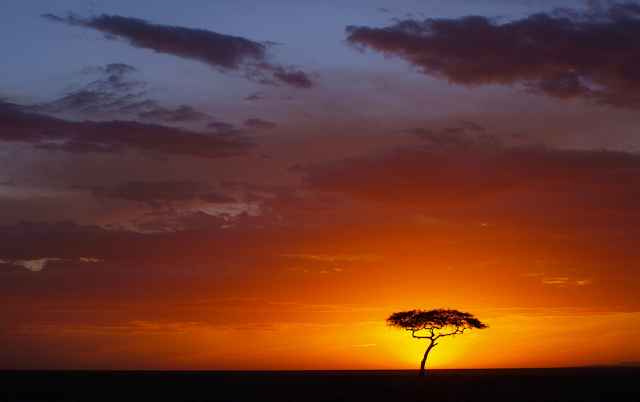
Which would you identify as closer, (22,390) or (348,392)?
(348,392)

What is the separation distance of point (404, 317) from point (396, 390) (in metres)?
33.3

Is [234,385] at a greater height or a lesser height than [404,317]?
lesser

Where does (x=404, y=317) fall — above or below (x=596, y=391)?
above

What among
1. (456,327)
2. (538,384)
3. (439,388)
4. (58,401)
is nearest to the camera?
(58,401)

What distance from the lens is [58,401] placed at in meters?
38.0

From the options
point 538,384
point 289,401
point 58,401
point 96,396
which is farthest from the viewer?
point 538,384

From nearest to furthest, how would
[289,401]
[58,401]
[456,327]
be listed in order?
[289,401], [58,401], [456,327]

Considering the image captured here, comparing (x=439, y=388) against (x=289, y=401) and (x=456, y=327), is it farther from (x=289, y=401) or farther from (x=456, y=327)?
(x=456, y=327)

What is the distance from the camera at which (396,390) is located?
4225 centimetres

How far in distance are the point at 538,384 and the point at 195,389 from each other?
28.7 m

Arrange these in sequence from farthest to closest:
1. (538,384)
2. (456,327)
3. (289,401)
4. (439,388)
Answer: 1. (456,327)
2. (538,384)
3. (439,388)
4. (289,401)

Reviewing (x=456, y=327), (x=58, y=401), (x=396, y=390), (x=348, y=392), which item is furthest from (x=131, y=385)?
(x=456, y=327)

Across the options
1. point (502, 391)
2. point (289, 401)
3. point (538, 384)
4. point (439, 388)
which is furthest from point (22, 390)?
point (538, 384)

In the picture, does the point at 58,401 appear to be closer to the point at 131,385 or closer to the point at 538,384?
the point at 131,385
